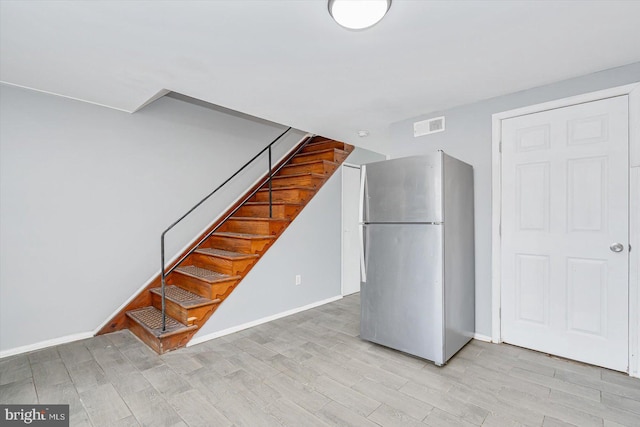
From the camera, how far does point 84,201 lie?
2.88 metres

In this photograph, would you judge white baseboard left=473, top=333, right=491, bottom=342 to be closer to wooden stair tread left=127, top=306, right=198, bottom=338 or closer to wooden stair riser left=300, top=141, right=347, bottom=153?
wooden stair tread left=127, top=306, right=198, bottom=338

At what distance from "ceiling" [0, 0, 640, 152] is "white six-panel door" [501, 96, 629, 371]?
1.51 feet

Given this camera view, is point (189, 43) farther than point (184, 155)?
No

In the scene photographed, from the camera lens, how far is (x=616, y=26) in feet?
5.73

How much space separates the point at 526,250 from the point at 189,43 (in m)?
3.14

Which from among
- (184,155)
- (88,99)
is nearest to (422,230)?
(184,155)

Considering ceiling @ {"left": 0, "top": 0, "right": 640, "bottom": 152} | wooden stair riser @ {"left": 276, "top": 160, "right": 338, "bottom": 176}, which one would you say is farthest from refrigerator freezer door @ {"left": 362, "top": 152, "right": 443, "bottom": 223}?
wooden stair riser @ {"left": 276, "top": 160, "right": 338, "bottom": 176}

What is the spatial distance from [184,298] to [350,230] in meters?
2.52

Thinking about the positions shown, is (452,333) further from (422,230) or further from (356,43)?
(356,43)

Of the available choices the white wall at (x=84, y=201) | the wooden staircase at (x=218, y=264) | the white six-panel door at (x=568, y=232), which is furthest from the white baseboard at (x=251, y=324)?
the white six-panel door at (x=568, y=232)

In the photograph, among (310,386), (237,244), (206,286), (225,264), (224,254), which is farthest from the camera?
(237,244)

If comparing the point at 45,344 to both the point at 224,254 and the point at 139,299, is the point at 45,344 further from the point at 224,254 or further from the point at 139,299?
the point at 224,254

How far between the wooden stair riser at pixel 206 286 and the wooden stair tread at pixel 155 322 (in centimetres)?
33

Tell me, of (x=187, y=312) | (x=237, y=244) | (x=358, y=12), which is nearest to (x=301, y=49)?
(x=358, y=12)
